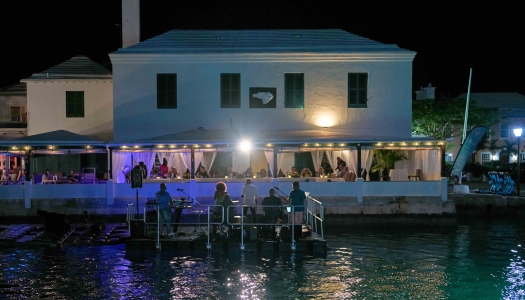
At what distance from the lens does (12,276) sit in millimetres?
17188

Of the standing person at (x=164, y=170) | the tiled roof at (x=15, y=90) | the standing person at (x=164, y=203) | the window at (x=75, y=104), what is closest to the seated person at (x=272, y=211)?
the standing person at (x=164, y=203)

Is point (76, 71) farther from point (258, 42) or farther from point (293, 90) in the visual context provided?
point (293, 90)

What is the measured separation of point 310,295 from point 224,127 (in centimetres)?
1758

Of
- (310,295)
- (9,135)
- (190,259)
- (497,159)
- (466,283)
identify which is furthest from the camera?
(497,159)

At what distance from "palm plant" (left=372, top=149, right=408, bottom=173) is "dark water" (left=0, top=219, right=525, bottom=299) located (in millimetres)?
10208

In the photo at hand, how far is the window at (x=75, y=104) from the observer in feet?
114

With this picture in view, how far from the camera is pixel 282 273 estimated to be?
17469 mm

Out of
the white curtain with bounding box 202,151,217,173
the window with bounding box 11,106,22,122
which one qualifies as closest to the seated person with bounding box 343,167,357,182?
the white curtain with bounding box 202,151,217,173

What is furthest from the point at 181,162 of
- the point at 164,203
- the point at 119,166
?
the point at 164,203

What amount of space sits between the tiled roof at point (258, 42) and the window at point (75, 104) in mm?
5009

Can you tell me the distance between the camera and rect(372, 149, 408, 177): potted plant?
3319cm

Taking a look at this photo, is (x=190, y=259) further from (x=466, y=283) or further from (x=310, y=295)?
(x=466, y=283)

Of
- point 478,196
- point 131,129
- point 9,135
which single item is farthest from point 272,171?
point 9,135

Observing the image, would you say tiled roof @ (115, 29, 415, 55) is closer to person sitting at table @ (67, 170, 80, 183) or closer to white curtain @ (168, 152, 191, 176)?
white curtain @ (168, 152, 191, 176)
